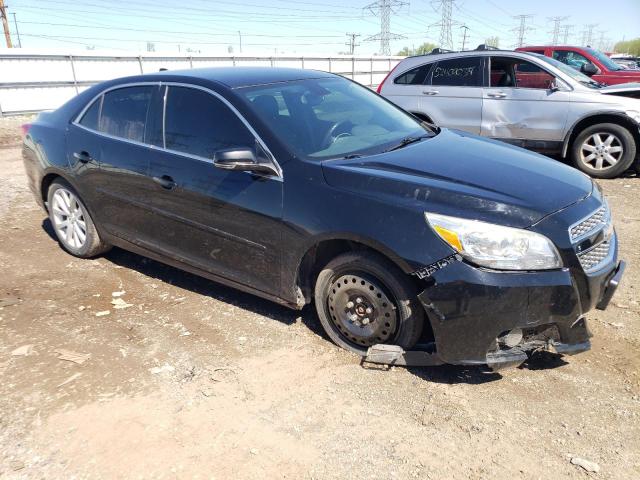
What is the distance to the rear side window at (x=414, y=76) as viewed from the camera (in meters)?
8.52

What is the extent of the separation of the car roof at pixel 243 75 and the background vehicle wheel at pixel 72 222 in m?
1.46

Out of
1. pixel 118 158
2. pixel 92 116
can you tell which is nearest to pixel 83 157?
pixel 92 116

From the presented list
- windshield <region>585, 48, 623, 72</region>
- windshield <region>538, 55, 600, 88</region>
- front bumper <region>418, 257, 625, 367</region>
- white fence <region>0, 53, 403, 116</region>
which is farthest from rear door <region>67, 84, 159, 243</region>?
white fence <region>0, 53, 403, 116</region>

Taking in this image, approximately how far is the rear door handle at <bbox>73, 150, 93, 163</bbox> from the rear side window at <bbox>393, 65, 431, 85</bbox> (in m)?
5.83

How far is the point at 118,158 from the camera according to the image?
4.03 m

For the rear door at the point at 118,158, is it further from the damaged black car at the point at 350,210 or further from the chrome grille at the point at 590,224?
the chrome grille at the point at 590,224

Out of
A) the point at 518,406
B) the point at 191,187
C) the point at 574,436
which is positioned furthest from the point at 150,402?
the point at 574,436

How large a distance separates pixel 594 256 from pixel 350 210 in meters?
1.35

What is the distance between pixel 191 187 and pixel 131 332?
1.10 meters

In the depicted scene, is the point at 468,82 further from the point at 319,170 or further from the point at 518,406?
the point at 518,406

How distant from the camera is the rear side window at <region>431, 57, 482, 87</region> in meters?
8.07

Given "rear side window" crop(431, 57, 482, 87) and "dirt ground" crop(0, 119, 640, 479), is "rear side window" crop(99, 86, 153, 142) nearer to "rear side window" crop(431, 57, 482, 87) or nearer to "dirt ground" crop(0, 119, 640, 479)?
"dirt ground" crop(0, 119, 640, 479)

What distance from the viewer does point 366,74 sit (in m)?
32.2

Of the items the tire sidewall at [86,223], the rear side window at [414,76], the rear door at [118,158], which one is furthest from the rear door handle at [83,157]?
the rear side window at [414,76]
